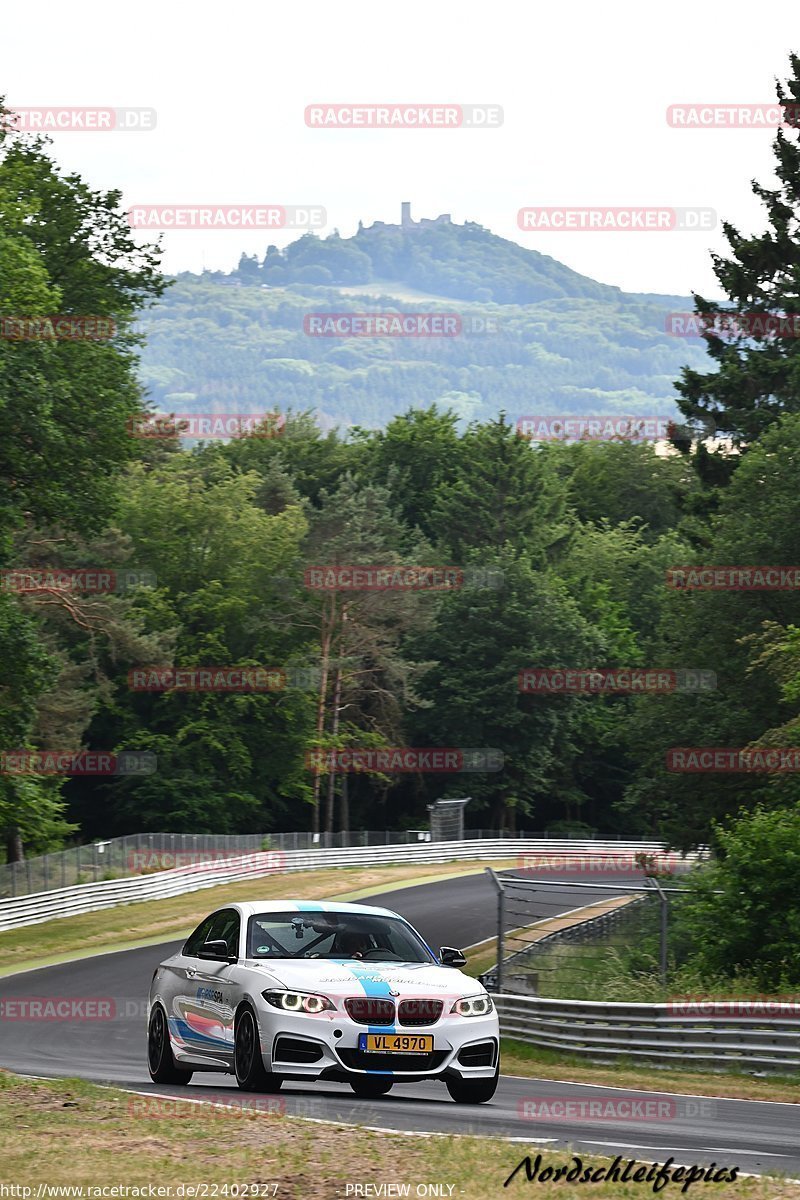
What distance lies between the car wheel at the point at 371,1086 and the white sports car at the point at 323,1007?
2 centimetres

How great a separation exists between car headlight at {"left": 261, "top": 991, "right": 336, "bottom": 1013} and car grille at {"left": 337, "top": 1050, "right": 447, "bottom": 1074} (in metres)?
0.34

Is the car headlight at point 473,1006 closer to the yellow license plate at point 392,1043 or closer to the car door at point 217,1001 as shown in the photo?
the yellow license plate at point 392,1043

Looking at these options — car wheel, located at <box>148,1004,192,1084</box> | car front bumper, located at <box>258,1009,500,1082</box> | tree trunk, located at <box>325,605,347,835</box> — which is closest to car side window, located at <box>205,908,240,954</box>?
car wheel, located at <box>148,1004,192,1084</box>

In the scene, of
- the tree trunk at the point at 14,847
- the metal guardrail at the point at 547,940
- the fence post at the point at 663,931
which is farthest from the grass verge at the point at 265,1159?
the tree trunk at the point at 14,847

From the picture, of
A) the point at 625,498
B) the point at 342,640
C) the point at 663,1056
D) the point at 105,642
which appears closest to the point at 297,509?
the point at 342,640

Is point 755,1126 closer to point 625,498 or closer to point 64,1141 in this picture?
point 64,1141

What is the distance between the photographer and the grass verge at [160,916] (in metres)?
39.8

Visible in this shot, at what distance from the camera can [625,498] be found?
114 metres

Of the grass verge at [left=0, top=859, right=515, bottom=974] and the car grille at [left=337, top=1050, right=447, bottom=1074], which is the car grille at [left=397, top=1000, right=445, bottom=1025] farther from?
the grass verge at [left=0, top=859, right=515, bottom=974]

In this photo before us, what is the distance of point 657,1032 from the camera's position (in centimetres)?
1928

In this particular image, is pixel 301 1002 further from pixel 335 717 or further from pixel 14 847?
pixel 335 717

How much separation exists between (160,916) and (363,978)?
34.6m

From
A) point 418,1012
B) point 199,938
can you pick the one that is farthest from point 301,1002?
point 199,938

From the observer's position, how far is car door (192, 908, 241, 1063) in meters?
13.3
